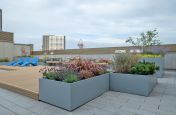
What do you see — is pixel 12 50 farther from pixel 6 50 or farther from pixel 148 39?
pixel 148 39

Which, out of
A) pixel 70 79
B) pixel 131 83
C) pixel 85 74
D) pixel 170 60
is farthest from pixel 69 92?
pixel 170 60

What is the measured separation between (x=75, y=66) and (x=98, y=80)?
2.20 ft

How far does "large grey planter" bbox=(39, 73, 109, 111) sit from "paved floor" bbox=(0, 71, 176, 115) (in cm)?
10

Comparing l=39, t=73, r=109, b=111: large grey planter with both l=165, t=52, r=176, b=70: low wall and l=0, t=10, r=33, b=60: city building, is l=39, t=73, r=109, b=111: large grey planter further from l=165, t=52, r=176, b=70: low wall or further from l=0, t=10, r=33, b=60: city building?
l=0, t=10, r=33, b=60: city building

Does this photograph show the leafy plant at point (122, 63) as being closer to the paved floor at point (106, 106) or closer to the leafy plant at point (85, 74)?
the paved floor at point (106, 106)

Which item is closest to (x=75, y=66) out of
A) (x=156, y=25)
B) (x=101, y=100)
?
(x=101, y=100)

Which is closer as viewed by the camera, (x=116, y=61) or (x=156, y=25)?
(x=116, y=61)

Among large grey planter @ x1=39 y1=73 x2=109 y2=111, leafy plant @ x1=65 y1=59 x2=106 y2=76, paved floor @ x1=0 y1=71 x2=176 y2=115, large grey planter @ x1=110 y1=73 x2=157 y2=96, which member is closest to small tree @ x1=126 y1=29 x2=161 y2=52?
large grey planter @ x1=110 y1=73 x2=157 y2=96

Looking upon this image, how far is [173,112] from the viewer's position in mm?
2709

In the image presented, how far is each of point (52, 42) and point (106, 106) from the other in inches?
654

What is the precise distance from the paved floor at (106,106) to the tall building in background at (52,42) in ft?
48.8

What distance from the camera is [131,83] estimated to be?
12.8ft

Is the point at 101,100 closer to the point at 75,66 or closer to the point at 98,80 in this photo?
the point at 98,80

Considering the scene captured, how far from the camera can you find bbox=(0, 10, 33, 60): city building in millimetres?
15755
